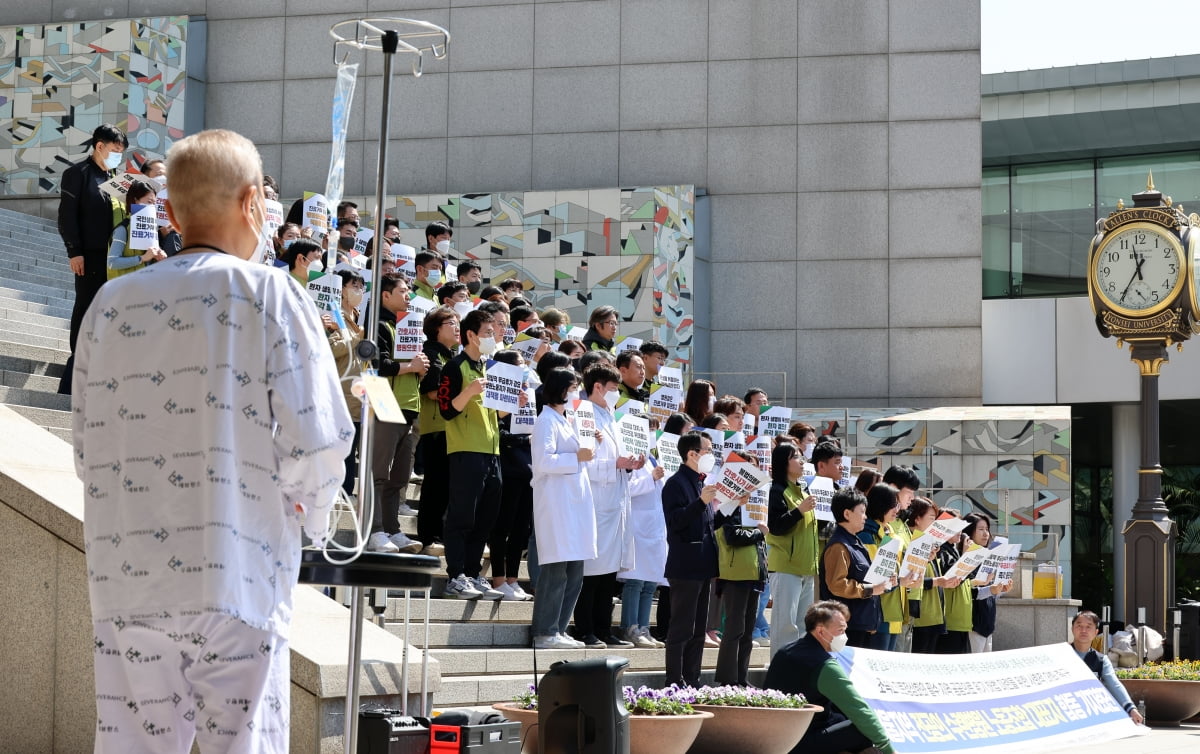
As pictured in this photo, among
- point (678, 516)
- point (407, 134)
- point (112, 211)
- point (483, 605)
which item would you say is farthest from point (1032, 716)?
point (407, 134)

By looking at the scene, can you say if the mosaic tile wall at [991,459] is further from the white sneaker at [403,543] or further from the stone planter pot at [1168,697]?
the white sneaker at [403,543]

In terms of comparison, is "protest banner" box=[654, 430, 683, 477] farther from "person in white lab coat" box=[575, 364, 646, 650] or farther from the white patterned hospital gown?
the white patterned hospital gown

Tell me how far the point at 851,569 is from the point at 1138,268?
10037mm

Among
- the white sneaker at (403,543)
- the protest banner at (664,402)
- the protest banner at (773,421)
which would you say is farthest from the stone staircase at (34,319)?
the protest banner at (773,421)

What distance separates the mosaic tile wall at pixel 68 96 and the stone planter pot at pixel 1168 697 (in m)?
16.0

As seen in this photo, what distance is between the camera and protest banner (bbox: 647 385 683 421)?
492 inches

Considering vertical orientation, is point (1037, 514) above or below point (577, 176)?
below

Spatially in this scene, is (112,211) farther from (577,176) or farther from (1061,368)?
(1061,368)

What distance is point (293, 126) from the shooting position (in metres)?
25.7

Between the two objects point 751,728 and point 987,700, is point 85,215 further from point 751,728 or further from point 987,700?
point 987,700

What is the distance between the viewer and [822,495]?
11.9 meters

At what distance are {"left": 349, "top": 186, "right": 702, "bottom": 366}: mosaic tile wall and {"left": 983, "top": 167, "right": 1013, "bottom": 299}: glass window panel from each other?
5.82m

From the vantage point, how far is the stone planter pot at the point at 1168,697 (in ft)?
50.2

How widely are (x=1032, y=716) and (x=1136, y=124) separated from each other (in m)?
18.0
